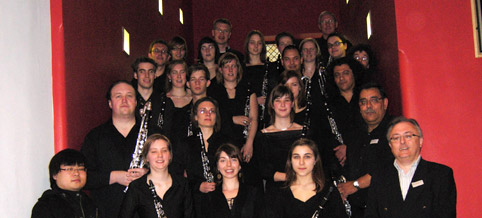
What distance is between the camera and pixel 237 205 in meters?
2.92

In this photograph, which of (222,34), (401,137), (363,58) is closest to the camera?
(401,137)

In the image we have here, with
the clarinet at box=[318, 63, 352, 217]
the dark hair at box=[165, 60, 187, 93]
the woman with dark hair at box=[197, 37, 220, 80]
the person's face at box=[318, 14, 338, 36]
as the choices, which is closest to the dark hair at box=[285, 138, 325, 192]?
the clarinet at box=[318, 63, 352, 217]

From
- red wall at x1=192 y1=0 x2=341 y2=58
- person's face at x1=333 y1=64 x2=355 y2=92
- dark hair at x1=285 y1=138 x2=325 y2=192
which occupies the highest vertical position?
red wall at x1=192 y1=0 x2=341 y2=58

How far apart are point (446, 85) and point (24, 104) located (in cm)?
253

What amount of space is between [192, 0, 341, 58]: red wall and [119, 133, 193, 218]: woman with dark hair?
4925 mm

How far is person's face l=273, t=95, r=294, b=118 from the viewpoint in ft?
11.2

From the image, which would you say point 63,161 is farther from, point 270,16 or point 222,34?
point 270,16

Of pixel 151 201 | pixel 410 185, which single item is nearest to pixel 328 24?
pixel 410 185

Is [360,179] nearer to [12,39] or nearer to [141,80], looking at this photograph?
[141,80]

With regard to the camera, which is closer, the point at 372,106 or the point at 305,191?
the point at 305,191

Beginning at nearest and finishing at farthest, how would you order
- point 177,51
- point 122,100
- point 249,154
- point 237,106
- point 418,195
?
1. point 418,195
2. point 122,100
3. point 249,154
4. point 237,106
5. point 177,51

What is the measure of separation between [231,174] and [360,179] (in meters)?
0.80

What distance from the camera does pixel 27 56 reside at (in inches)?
113

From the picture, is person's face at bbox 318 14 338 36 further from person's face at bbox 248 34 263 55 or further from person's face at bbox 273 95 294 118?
person's face at bbox 273 95 294 118
